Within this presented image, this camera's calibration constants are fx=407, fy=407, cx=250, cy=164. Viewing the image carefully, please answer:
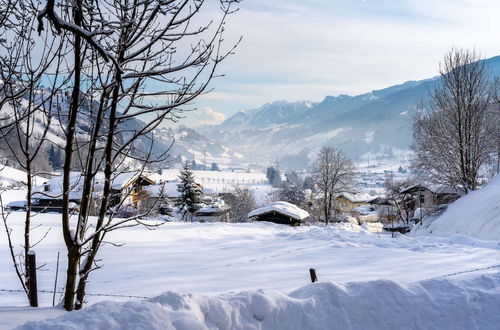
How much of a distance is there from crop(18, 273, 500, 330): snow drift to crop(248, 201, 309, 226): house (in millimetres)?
30157

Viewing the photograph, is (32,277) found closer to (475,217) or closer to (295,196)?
(475,217)

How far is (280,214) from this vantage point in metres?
36.4

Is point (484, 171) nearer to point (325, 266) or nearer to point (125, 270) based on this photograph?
point (325, 266)

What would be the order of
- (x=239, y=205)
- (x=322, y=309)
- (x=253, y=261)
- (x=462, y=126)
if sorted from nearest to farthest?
1. (x=322, y=309)
2. (x=253, y=261)
3. (x=462, y=126)
4. (x=239, y=205)

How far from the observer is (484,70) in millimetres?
21016

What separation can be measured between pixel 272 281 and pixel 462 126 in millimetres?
16086

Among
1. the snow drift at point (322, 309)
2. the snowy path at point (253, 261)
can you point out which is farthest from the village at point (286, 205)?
the snowy path at point (253, 261)

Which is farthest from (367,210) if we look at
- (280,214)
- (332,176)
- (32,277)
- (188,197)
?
(32,277)

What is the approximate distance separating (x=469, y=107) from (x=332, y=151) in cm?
2456

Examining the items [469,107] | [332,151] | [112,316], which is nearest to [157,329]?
[112,316]

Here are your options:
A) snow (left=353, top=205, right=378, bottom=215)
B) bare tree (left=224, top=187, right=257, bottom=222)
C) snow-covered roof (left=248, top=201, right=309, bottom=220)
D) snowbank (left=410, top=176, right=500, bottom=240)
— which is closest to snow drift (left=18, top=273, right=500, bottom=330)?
snowbank (left=410, top=176, right=500, bottom=240)

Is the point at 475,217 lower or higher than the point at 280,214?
higher

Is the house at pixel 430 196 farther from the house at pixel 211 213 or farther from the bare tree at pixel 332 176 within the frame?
the house at pixel 211 213

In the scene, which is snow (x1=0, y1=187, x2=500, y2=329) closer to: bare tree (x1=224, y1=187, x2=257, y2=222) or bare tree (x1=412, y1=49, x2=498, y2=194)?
bare tree (x1=412, y1=49, x2=498, y2=194)
